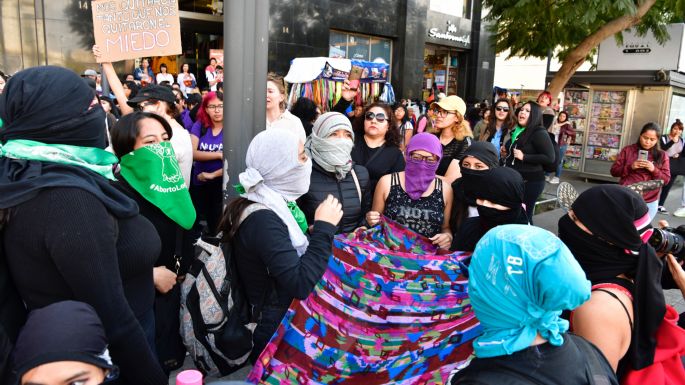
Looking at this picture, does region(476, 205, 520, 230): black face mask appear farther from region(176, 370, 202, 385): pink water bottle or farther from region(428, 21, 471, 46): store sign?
region(428, 21, 471, 46): store sign

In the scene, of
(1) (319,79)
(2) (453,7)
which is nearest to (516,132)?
(1) (319,79)

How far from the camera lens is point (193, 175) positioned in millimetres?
4836

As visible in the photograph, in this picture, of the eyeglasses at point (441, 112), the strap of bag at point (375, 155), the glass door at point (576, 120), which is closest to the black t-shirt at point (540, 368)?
the strap of bag at point (375, 155)

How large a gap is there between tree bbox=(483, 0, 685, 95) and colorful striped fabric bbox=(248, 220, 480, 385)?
7.38 meters

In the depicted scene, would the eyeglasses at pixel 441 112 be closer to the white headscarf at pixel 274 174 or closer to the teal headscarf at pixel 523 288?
the white headscarf at pixel 274 174

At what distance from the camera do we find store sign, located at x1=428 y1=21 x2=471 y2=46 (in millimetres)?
19250

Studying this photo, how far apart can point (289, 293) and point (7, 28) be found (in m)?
13.7

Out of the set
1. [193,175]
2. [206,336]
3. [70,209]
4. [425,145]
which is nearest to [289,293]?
[206,336]

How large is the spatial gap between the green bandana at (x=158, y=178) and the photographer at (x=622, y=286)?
1.89 metres

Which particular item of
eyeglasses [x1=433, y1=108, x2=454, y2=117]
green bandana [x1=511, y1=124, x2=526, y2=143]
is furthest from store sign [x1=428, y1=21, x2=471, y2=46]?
eyeglasses [x1=433, y1=108, x2=454, y2=117]

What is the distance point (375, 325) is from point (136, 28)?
255cm

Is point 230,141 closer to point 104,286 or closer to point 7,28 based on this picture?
point 104,286

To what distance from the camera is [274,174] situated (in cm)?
248

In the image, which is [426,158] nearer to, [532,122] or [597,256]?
[597,256]
